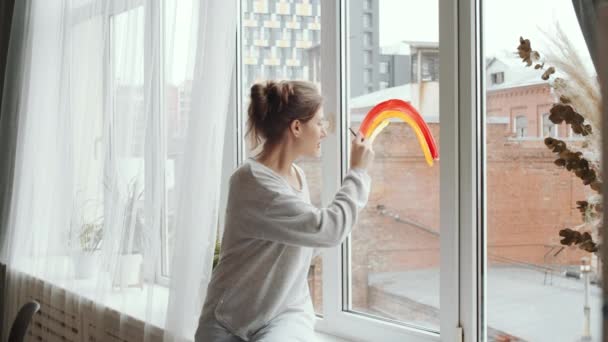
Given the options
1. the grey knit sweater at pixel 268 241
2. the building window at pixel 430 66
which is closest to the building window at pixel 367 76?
the building window at pixel 430 66

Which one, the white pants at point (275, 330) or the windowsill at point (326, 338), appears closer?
the white pants at point (275, 330)

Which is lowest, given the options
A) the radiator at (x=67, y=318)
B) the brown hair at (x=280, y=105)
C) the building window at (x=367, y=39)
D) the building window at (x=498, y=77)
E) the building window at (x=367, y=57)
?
the radiator at (x=67, y=318)

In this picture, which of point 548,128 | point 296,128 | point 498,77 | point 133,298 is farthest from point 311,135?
point 133,298

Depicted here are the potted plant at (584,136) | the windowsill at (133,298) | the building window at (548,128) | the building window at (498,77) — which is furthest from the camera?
the windowsill at (133,298)

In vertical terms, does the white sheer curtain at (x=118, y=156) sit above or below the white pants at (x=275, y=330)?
above

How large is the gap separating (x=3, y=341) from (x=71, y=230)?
42.6 inches

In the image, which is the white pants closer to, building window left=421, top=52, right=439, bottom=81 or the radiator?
the radiator

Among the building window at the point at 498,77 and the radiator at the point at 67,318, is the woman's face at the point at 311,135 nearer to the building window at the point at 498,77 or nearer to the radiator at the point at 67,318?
the building window at the point at 498,77

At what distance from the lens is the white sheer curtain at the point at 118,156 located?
2232 millimetres

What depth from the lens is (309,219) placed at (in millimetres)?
1767

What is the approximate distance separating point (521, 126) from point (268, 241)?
690 millimetres

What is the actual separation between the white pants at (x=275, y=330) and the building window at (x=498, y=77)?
78 centimetres

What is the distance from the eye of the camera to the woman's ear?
192cm

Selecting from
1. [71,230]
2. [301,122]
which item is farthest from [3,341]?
[301,122]
